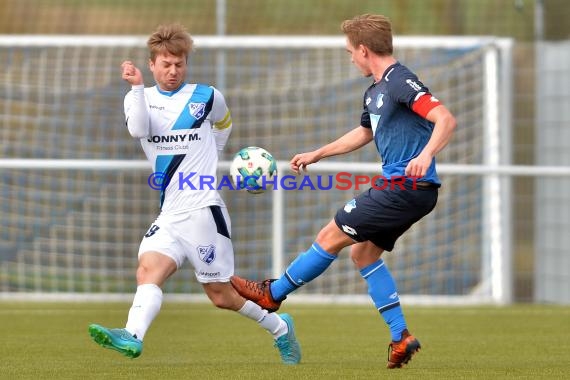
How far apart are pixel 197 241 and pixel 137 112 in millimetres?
750

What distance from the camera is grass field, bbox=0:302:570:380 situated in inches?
260

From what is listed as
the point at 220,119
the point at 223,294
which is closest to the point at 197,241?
the point at 223,294

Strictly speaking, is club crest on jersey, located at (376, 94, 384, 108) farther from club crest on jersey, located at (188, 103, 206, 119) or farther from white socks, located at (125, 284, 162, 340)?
white socks, located at (125, 284, 162, 340)

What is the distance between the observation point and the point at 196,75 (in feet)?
45.9

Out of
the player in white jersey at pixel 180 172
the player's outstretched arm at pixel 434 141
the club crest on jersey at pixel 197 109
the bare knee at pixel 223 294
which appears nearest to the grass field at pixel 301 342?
the bare knee at pixel 223 294

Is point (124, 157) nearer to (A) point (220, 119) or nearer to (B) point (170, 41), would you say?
(A) point (220, 119)

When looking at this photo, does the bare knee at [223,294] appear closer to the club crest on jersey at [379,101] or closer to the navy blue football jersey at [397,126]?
the navy blue football jersey at [397,126]

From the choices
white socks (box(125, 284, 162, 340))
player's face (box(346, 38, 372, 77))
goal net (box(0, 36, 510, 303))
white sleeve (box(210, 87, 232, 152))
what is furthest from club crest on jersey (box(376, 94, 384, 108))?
goal net (box(0, 36, 510, 303))

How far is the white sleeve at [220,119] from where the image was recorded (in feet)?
23.4

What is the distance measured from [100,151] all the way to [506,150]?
4187mm

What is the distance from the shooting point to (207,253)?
692 cm

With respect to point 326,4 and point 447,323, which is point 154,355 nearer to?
point 447,323

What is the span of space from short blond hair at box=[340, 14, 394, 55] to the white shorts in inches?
46.1

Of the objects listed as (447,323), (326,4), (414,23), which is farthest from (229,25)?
(447,323)
